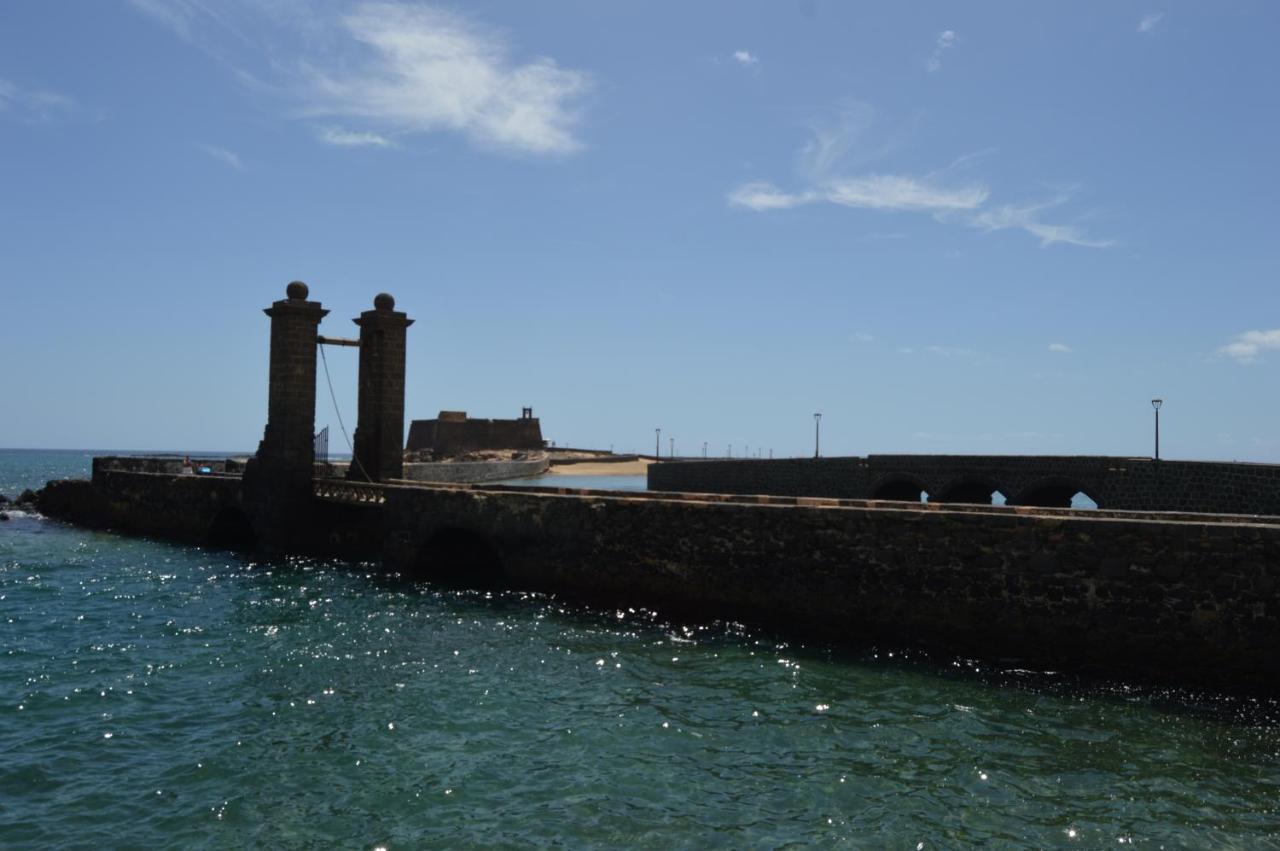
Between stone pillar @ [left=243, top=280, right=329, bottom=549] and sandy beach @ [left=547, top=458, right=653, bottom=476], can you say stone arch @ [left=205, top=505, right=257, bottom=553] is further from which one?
sandy beach @ [left=547, top=458, right=653, bottom=476]

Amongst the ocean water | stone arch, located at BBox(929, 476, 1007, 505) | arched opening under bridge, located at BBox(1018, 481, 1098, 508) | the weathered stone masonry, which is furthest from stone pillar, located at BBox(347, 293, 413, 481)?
arched opening under bridge, located at BBox(1018, 481, 1098, 508)

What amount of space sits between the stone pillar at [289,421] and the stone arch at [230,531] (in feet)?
11.3

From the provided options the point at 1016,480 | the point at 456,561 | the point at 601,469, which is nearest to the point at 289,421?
the point at 456,561

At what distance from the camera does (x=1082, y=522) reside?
12.1m

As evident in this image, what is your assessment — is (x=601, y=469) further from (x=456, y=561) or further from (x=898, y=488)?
(x=456, y=561)

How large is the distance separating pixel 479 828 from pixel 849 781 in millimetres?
3440

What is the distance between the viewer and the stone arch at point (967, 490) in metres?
32.6

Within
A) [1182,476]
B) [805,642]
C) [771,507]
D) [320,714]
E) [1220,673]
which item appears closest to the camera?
[320,714]

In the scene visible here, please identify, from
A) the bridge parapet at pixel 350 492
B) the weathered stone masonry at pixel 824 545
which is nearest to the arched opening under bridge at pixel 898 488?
the weathered stone masonry at pixel 824 545

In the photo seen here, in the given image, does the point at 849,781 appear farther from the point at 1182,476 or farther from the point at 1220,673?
the point at 1182,476

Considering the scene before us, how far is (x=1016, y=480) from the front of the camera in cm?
3045

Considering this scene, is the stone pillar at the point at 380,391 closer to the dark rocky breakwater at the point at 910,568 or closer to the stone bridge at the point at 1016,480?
the dark rocky breakwater at the point at 910,568

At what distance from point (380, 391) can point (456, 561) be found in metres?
6.22

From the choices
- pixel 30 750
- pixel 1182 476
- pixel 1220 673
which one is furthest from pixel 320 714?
pixel 1182 476
